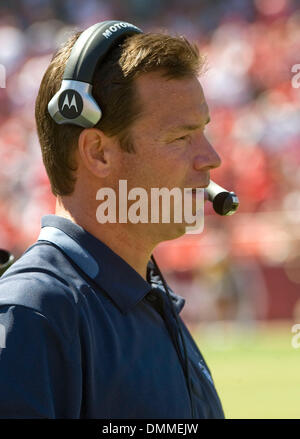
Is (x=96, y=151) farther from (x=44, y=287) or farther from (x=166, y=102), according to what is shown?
(x=44, y=287)

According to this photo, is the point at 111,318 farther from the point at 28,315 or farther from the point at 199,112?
the point at 199,112

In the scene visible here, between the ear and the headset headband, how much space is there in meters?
0.03

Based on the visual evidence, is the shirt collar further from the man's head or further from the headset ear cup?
the headset ear cup

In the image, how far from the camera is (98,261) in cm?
155

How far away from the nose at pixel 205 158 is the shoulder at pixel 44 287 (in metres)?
0.31

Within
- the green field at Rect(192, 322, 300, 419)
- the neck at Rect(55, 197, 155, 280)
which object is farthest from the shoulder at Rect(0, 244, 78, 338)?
the green field at Rect(192, 322, 300, 419)

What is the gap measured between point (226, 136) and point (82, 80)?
946 cm

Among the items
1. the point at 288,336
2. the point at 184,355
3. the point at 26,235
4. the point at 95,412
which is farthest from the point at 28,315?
the point at 26,235

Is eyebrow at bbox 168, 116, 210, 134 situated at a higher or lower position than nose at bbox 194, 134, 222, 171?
higher

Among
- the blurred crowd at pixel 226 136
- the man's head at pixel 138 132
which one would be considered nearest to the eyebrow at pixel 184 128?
the man's head at pixel 138 132

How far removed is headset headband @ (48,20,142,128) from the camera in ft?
4.94

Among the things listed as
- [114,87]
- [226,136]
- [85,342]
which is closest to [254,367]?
[226,136]

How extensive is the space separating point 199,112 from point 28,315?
0.55 meters

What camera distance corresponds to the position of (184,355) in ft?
5.27
